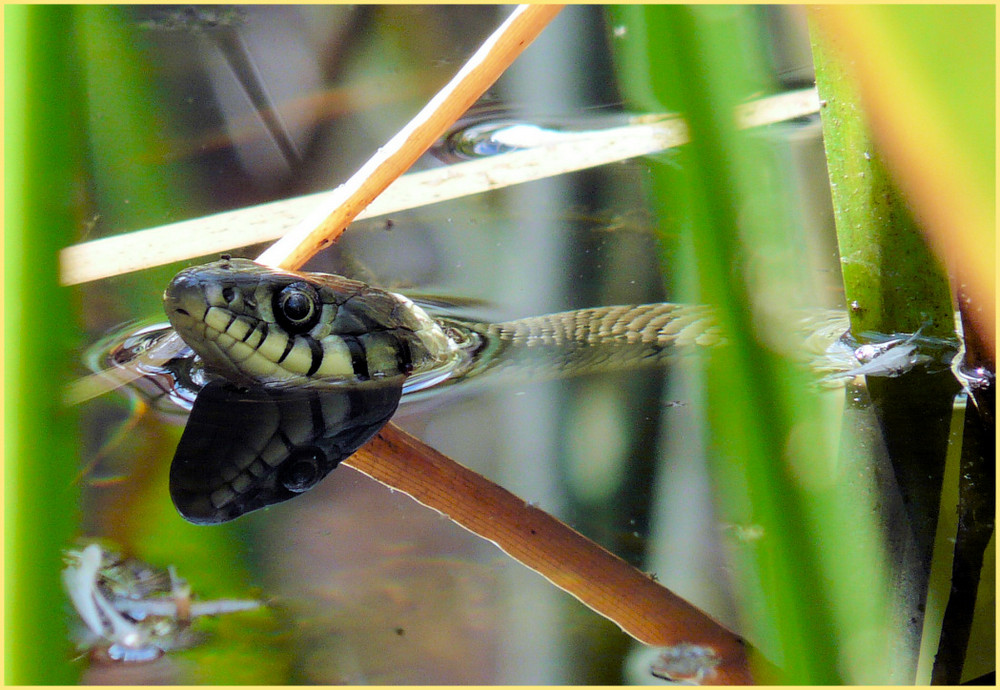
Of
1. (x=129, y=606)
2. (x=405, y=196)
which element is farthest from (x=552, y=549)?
(x=405, y=196)

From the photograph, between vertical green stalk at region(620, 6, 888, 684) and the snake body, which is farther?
the snake body

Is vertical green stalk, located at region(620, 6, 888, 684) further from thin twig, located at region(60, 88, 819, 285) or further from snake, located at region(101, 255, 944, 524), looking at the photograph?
thin twig, located at region(60, 88, 819, 285)

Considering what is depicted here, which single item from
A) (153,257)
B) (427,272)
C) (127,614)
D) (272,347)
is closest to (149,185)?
(153,257)

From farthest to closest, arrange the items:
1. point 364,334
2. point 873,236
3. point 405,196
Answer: point 405,196
point 364,334
point 873,236

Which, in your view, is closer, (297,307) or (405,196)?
(297,307)

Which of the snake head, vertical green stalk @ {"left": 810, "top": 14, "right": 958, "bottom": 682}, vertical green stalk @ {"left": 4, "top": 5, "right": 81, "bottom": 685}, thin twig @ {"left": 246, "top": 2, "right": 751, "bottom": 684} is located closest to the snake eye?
the snake head

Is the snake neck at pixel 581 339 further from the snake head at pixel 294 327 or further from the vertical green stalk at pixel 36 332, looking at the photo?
the vertical green stalk at pixel 36 332

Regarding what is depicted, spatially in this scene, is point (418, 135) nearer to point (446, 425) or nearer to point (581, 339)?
point (446, 425)
